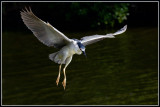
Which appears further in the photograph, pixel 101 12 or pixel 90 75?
pixel 101 12

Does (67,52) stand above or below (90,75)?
above

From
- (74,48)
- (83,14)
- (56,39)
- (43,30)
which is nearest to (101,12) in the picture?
(83,14)

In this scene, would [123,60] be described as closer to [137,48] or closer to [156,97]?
[137,48]

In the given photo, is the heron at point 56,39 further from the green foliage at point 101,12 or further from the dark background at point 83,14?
the green foliage at point 101,12

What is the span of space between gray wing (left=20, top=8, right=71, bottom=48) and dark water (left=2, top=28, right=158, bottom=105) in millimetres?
2898

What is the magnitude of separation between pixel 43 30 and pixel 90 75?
5192 mm

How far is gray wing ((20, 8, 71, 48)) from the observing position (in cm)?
650

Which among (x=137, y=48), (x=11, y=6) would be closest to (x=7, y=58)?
(x=137, y=48)

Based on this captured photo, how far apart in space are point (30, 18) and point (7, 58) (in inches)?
328

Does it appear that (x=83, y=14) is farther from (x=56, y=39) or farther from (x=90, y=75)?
(x=56, y=39)

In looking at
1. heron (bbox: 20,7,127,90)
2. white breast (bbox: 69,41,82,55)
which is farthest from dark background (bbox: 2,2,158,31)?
white breast (bbox: 69,41,82,55)

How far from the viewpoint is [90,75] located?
11.7 m

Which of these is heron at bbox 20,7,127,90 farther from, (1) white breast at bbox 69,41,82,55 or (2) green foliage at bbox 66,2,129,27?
(2) green foliage at bbox 66,2,129,27

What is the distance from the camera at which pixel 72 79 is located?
37.7 ft
